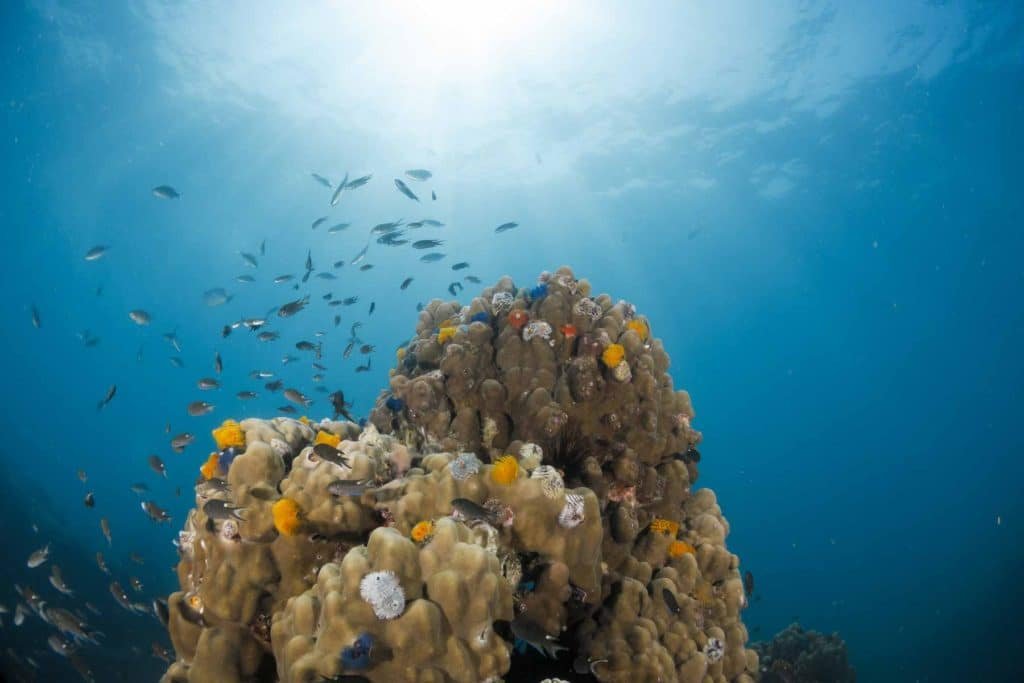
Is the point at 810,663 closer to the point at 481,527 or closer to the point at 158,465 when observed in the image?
the point at 481,527

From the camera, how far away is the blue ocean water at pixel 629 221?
31.8m

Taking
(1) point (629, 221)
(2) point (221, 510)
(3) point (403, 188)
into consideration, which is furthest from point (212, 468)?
(1) point (629, 221)

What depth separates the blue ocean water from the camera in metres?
31.8

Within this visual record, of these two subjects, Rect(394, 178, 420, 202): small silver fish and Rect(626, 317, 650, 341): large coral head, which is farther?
Rect(394, 178, 420, 202): small silver fish

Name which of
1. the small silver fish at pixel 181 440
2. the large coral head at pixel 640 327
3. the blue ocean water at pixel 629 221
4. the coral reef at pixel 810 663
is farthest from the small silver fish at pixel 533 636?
the coral reef at pixel 810 663

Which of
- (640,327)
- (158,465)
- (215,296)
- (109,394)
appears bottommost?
(158,465)

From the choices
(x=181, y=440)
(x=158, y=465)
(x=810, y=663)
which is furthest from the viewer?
(x=810, y=663)

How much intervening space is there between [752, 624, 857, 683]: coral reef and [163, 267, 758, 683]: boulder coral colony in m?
8.96

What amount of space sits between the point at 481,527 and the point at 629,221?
65.5 metres

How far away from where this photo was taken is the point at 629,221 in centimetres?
6481

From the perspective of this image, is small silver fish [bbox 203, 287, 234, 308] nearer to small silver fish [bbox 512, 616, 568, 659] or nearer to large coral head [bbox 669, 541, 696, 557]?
large coral head [bbox 669, 541, 696, 557]

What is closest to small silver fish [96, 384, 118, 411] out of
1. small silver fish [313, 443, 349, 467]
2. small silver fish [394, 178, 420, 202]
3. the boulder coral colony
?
small silver fish [394, 178, 420, 202]

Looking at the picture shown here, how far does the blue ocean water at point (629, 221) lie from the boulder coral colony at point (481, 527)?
5677mm

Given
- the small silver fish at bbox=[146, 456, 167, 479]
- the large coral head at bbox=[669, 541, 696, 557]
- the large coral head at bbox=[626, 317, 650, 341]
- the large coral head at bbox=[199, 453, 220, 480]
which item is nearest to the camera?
the large coral head at bbox=[199, 453, 220, 480]
